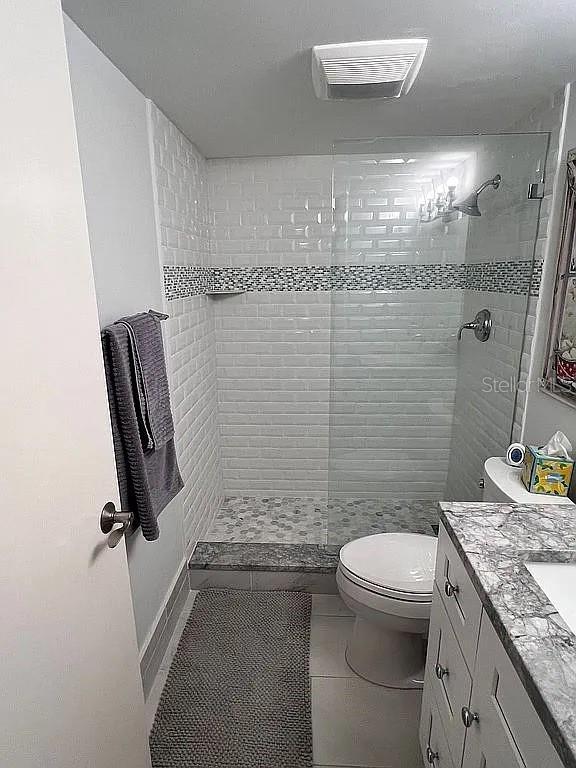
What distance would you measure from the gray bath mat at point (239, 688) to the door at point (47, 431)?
665 millimetres

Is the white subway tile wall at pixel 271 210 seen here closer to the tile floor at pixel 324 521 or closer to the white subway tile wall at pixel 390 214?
the white subway tile wall at pixel 390 214

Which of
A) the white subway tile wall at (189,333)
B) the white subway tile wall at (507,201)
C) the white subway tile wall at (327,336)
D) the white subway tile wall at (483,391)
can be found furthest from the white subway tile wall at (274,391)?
the white subway tile wall at (507,201)

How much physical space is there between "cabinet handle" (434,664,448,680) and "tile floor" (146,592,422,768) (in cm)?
47

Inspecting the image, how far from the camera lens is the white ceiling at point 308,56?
1.23 metres

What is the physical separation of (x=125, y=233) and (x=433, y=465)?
2.07m

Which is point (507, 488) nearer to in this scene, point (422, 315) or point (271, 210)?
point (422, 315)

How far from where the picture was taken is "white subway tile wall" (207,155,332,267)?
2.70 meters

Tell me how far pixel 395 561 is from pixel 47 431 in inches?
56.3

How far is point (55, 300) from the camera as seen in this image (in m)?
0.83

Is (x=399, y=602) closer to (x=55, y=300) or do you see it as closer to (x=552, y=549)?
(x=552, y=549)

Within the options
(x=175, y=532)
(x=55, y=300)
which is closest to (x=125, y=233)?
(x=55, y=300)

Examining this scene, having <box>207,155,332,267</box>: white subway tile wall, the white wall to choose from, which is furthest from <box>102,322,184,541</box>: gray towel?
<box>207,155,332,267</box>: white subway tile wall

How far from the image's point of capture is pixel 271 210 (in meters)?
2.76

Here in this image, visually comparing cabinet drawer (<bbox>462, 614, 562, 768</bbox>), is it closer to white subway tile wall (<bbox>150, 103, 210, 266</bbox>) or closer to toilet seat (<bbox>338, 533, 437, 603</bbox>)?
toilet seat (<bbox>338, 533, 437, 603</bbox>)
